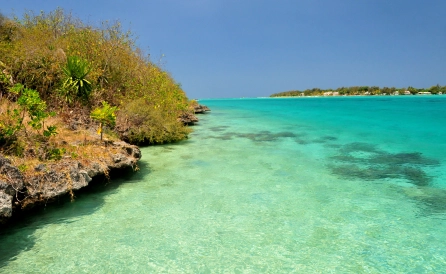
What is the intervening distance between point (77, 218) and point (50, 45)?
10.3m

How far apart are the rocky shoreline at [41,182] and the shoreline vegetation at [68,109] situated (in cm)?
2

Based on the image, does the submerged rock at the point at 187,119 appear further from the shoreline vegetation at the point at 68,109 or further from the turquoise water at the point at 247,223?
the turquoise water at the point at 247,223

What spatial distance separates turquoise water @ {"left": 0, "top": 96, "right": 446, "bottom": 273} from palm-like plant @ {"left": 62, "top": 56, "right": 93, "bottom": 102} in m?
4.06

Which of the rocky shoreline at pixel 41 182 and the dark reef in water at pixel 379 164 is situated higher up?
the rocky shoreline at pixel 41 182

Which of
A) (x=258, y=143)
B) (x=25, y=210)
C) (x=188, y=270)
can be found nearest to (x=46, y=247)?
(x=25, y=210)

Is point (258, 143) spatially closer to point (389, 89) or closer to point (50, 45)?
point (50, 45)

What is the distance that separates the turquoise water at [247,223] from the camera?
423 centimetres

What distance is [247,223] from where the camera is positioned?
5.47 meters

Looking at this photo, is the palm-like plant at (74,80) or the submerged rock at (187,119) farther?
the submerged rock at (187,119)

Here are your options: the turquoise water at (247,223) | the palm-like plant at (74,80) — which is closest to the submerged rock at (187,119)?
the palm-like plant at (74,80)

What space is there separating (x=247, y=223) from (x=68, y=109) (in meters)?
9.05

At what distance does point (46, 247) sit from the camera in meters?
4.59

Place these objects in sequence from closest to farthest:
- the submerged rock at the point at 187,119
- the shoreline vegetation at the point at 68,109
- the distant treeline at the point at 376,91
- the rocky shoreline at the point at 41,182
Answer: the rocky shoreline at the point at 41,182 < the shoreline vegetation at the point at 68,109 < the submerged rock at the point at 187,119 < the distant treeline at the point at 376,91

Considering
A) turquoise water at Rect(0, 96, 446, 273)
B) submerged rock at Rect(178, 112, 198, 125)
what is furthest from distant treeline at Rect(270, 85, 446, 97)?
turquoise water at Rect(0, 96, 446, 273)
